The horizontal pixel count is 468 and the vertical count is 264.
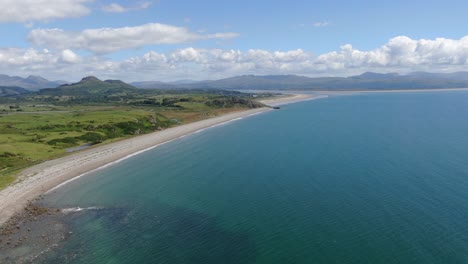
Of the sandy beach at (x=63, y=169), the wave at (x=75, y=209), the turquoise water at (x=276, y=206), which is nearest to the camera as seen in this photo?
the turquoise water at (x=276, y=206)

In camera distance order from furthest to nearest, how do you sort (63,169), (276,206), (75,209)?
(63,169) → (75,209) → (276,206)

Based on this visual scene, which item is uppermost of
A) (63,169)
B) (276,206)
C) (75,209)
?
(63,169)

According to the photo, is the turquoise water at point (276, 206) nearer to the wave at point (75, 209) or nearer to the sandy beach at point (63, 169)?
the wave at point (75, 209)

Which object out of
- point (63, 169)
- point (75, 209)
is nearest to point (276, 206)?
point (75, 209)

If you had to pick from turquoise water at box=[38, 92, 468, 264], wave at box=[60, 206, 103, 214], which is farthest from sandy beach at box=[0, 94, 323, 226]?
wave at box=[60, 206, 103, 214]

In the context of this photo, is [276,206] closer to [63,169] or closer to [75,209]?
[75,209]

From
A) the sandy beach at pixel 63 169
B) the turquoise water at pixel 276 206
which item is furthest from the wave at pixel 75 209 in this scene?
the sandy beach at pixel 63 169

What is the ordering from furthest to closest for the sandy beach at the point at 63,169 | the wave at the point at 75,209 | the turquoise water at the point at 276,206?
the sandy beach at the point at 63,169
the wave at the point at 75,209
the turquoise water at the point at 276,206
